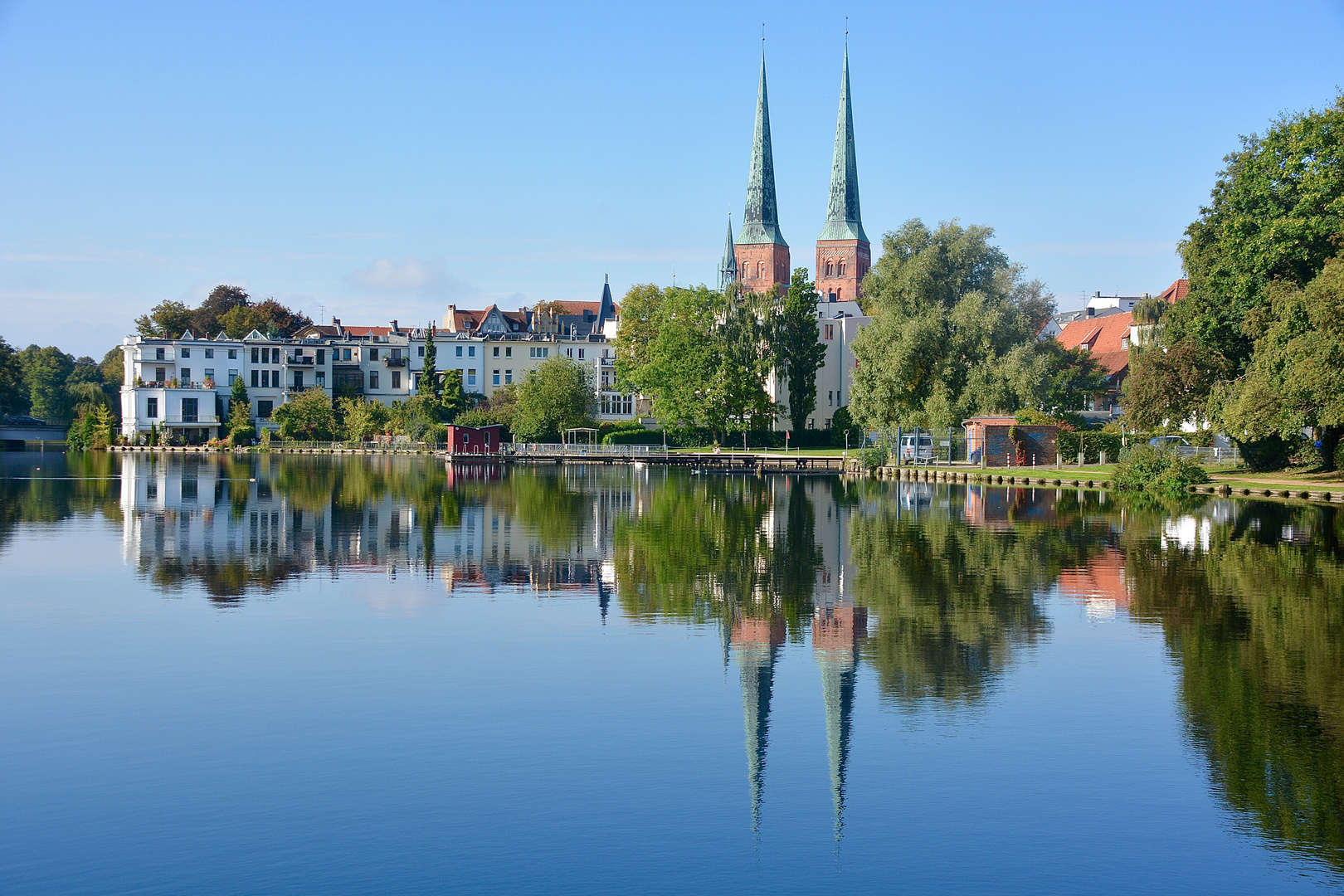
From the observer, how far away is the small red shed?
3583 inches

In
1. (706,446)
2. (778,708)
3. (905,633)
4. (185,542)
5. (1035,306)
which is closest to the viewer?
(778,708)

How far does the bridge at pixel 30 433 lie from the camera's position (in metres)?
126

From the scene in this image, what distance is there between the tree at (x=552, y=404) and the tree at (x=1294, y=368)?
179 ft

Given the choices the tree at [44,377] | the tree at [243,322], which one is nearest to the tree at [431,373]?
the tree at [243,322]

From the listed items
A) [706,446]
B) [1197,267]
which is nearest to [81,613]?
[1197,267]

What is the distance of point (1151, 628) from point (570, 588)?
9775 mm

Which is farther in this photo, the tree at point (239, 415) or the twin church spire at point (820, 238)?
the twin church spire at point (820, 238)

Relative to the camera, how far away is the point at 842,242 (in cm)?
14062

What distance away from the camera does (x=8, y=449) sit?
112188 millimetres

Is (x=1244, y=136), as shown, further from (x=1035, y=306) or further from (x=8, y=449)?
(x=8, y=449)

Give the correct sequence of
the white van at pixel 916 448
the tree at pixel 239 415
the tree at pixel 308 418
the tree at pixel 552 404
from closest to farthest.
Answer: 1. the white van at pixel 916 448
2. the tree at pixel 552 404
3. the tree at pixel 239 415
4. the tree at pixel 308 418

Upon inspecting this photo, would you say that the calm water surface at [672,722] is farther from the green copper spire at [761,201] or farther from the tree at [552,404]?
the green copper spire at [761,201]

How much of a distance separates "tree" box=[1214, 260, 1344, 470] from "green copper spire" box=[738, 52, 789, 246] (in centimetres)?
8977

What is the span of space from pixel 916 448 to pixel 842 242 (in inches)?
3116
